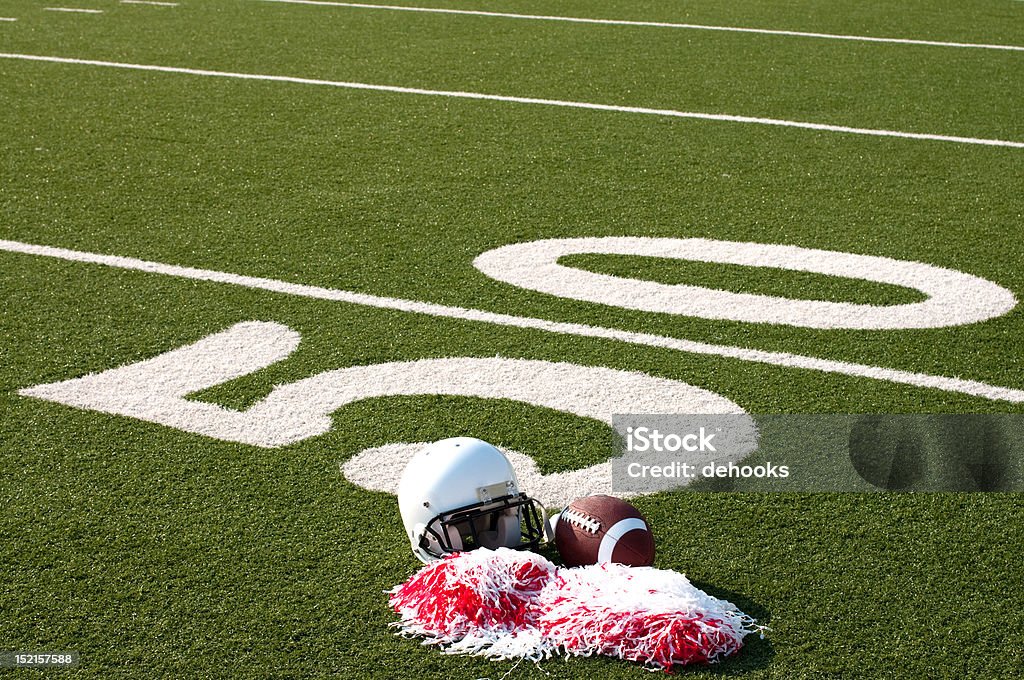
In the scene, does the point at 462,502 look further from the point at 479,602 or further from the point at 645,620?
the point at 645,620

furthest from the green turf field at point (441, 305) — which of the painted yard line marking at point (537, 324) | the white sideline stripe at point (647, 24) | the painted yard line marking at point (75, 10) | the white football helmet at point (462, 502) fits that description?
the painted yard line marking at point (75, 10)

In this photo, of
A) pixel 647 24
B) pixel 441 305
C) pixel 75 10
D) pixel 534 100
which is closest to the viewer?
pixel 441 305

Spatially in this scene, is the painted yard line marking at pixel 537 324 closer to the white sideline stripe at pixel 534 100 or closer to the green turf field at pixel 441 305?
the green turf field at pixel 441 305

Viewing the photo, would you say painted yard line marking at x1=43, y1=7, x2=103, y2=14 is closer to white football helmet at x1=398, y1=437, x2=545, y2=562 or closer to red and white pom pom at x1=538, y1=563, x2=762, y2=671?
white football helmet at x1=398, y1=437, x2=545, y2=562

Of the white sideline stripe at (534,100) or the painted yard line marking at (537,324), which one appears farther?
the white sideline stripe at (534,100)

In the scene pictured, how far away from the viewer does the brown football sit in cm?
272

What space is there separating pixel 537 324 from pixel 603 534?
165 centimetres

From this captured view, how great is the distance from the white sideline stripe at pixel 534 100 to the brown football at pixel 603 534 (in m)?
4.93

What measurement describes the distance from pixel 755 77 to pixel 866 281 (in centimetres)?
443

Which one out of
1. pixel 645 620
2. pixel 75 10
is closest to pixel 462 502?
pixel 645 620

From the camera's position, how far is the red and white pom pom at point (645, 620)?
96.4 inches

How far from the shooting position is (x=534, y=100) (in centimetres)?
802

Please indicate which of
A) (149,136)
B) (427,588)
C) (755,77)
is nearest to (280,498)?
(427,588)

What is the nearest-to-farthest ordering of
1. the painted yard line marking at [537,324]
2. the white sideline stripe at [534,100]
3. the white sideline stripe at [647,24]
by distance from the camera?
1. the painted yard line marking at [537,324]
2. the white sideline stripe at [534,100]
3. the white sideline stripe at [647,24]
